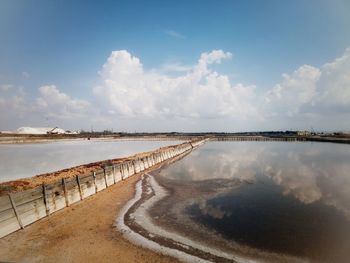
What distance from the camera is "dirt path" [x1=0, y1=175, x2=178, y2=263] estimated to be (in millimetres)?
A: 10531

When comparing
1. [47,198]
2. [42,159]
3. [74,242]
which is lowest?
[74,242]

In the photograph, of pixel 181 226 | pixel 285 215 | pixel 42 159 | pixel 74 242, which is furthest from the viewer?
pixel 42 159

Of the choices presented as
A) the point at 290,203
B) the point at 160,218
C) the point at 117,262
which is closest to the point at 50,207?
the point at 160,218

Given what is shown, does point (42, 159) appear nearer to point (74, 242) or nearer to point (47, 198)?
point (47, 198)

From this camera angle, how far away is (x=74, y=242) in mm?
11820

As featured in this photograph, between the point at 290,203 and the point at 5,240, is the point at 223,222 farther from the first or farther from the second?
the point at 5,240

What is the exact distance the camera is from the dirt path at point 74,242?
34.6 feet

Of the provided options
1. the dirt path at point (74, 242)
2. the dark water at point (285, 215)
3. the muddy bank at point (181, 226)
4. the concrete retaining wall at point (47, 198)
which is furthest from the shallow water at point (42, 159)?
the dark water at point (285, 215)

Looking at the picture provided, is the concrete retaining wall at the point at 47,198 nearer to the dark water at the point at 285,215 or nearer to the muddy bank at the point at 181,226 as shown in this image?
the muddy bank at the point at 181,226

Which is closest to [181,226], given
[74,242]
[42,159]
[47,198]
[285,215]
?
[74,242]

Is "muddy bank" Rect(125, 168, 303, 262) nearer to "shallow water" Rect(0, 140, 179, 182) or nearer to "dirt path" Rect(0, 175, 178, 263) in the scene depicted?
"dirt path" Rect(0, 175, 178, 263)

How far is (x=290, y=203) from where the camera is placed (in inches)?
717

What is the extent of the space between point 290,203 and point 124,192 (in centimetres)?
1170

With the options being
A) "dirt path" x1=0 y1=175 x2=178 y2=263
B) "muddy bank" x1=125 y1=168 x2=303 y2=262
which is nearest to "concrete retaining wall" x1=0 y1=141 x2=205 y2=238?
"dirt path" x1=0 y1=175 x2=178 y2=263
